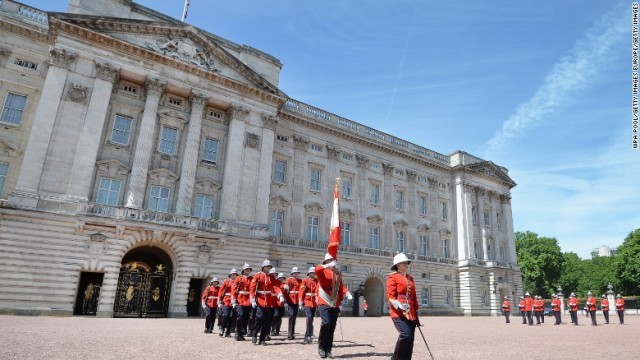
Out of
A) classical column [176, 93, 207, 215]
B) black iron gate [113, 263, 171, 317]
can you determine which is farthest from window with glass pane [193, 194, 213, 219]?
black iron gate [113, 263, 171, 317]

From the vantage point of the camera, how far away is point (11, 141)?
24.8 meters

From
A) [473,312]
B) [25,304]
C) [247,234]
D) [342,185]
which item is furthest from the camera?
[473,312]

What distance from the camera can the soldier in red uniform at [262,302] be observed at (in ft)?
38.8

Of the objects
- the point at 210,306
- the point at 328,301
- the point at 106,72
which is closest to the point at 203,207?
the point at 106,72

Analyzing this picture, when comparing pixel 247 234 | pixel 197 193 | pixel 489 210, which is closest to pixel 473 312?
pixel 489 210

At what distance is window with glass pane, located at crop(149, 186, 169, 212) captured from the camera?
88.8 feet

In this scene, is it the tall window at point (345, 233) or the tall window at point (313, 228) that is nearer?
the tall window at point (313, 228)

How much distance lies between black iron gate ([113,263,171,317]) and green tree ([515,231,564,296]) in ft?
220

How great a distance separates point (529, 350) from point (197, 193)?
75.9ft

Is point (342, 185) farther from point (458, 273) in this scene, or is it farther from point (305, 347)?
point (305, 347)

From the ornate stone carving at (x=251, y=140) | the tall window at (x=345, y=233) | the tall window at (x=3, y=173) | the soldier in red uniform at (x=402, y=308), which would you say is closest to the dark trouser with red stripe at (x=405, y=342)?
the soldier in red uniform at (x=402, y=308)

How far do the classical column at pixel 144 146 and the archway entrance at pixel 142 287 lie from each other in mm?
3990

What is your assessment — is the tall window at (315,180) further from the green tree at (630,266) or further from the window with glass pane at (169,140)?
the green tree at (630,266)

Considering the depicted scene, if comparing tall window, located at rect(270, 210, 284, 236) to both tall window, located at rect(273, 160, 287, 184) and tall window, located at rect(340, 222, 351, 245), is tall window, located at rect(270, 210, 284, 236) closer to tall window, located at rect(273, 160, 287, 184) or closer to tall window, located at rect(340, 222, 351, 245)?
tall window, located at rect(273, 160, 287, 184)
